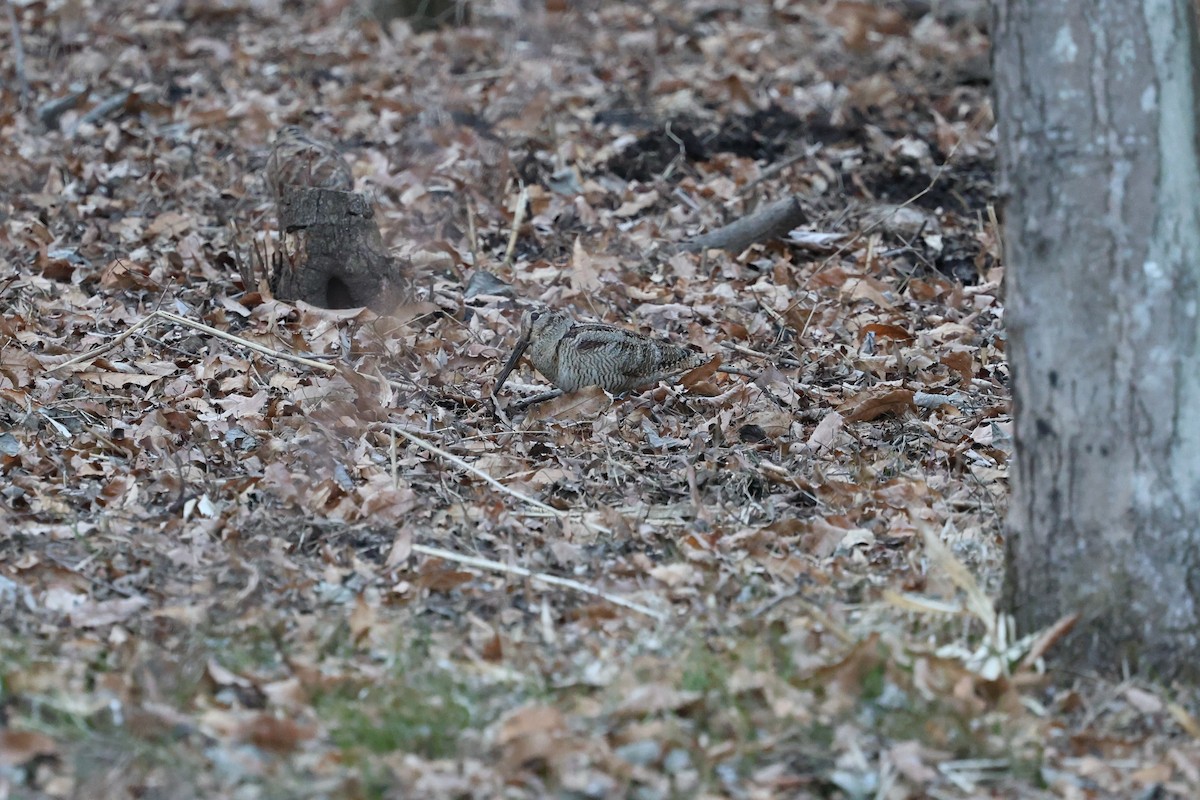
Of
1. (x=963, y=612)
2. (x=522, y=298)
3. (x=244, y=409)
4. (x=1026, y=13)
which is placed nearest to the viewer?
(x=1026, y=13)

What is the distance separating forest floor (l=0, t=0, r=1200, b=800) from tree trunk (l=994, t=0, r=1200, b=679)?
0.23 m

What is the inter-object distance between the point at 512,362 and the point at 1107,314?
3.12 m

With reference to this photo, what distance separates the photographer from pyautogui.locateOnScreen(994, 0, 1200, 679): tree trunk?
11.3ft

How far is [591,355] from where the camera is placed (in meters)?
6.04

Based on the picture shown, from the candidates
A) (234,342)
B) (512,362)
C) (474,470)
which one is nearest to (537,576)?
Answer: (474,470)

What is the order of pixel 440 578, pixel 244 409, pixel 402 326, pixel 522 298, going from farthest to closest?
pixel 522 298 < pixel 402 326 < pixel 244 409 < pixel 440 578

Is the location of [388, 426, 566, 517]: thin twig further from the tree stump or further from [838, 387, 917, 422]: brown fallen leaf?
the tree stump

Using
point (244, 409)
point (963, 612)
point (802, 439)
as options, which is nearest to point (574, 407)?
point (802, 439)

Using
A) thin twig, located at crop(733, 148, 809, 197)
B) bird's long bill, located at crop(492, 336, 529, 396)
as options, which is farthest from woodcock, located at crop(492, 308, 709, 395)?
thin twig, located at crop(733, 148, 809, 197)

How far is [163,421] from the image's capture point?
18.3 ft

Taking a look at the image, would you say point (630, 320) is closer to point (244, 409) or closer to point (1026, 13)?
point (244, 409)

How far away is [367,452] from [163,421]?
858mm

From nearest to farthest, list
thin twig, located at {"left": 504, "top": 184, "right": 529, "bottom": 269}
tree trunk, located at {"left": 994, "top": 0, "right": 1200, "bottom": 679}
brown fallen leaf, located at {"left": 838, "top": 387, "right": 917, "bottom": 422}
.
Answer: tree trunk, located at {"left": 994, "top": 0, "right": 1200, "bottom": 679} < brown fallen leaf, located at {"left": 838, "top": 387, "right": 917, "bottom": 422} < thin twig, located at {"left": 504, "top": 184, "right": 529, "bottom": 269}

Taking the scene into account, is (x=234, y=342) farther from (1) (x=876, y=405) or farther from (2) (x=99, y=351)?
(1) (x=876, y=405)
